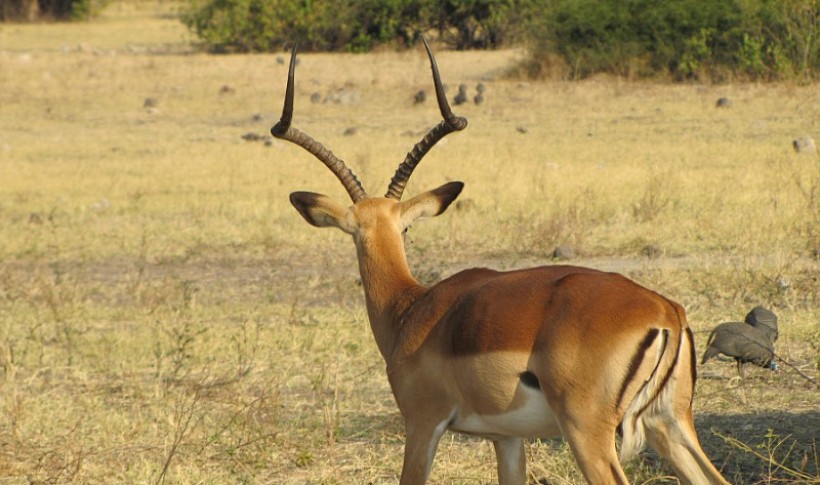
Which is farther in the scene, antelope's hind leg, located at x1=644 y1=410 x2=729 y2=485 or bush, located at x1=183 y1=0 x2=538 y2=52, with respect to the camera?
bush, located at x1=183 y1=0 x2=538 y2=52

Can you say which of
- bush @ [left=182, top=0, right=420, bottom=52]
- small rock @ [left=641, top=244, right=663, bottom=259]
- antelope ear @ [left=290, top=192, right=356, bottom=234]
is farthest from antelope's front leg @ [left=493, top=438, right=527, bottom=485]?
bush @ [left=182, top=0, right=420, bottom=52]

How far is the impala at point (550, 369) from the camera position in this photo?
3375 mm

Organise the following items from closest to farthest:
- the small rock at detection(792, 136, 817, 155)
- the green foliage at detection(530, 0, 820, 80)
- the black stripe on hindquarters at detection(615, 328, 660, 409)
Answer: the black stripe on hindquarters at detection(615, 328, 660, 409), the small rock at detection(792, 136, 817, 155), the green foliage at detection(530, 0, 820, 80)

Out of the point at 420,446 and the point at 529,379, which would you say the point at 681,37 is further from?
the point at 529,379

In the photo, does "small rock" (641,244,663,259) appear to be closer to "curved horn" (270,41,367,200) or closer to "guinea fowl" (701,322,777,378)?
"guinea fowl" (701,322,777,378)

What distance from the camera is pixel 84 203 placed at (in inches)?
466

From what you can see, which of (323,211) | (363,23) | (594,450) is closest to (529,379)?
(594,450)

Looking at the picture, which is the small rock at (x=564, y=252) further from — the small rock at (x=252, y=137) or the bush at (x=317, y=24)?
the bush at (x=317, y=24)

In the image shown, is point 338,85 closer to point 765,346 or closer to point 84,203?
point 84,203

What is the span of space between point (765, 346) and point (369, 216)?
7.76 feet

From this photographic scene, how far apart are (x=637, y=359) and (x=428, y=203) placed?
119 centimetres

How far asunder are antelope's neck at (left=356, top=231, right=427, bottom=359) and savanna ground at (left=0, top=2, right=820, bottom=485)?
0.84m

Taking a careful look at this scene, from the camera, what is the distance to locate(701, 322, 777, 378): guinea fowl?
5.89 m

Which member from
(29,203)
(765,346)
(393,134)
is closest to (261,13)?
(393,134)
